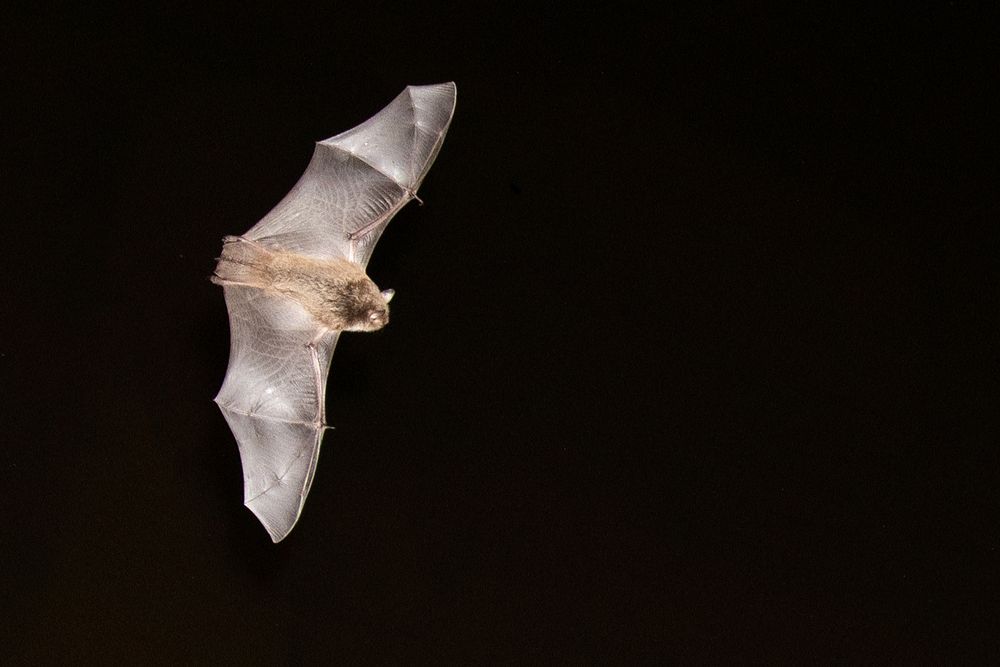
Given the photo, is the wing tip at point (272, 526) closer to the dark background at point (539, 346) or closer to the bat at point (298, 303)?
the bat at point (298, 303)

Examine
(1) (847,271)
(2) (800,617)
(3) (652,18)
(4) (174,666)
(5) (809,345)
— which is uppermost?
(3) (652,18)

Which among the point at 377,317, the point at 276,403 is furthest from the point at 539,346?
the point at 276,403

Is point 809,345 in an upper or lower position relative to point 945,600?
upper

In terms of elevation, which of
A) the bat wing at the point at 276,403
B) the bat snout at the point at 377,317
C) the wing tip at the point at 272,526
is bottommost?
the wing tip at the point at 272,526

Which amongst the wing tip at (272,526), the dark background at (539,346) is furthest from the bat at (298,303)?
the dark background at (539,346)

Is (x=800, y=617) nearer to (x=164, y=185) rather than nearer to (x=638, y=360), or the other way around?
(x=638, y=360)

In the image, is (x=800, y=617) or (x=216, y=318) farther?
(x=800, y=617)

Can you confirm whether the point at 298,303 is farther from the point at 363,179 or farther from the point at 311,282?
the point at 363,179

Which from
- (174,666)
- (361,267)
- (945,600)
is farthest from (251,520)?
(945,600)
